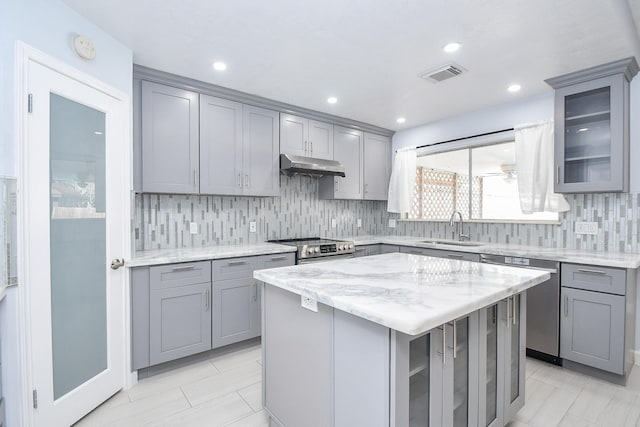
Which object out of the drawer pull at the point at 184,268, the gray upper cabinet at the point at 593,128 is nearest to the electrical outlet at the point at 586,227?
the gray upper cabinet at the point at 593,128

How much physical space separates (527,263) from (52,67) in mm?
3655

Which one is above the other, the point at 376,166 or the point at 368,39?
the point at 368,39

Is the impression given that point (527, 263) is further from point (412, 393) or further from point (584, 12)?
point (412, 393)

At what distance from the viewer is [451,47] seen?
2.21 metres

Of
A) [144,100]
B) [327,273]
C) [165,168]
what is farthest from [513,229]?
[144,100]

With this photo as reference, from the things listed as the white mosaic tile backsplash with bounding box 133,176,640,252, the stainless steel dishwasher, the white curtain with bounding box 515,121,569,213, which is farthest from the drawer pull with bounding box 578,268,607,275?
the white curtain with bounding box 515,121,569,213

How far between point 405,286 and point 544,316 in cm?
196

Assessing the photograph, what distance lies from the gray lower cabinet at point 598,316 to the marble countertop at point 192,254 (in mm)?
2398

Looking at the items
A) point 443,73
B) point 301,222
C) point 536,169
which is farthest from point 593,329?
point 301,222

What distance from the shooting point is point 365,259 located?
213 cm

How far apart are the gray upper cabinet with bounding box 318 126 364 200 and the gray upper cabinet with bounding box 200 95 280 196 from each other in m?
0.83

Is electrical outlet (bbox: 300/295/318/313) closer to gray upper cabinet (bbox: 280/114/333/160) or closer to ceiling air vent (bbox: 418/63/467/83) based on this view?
ceiling air vent (bbox: 418/63/467/83)

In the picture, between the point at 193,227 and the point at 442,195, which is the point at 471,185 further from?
the point at 193,227

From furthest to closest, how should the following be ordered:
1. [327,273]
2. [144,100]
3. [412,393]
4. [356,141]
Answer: [356,141] < [144,100] < [327,273] < [412,393]
